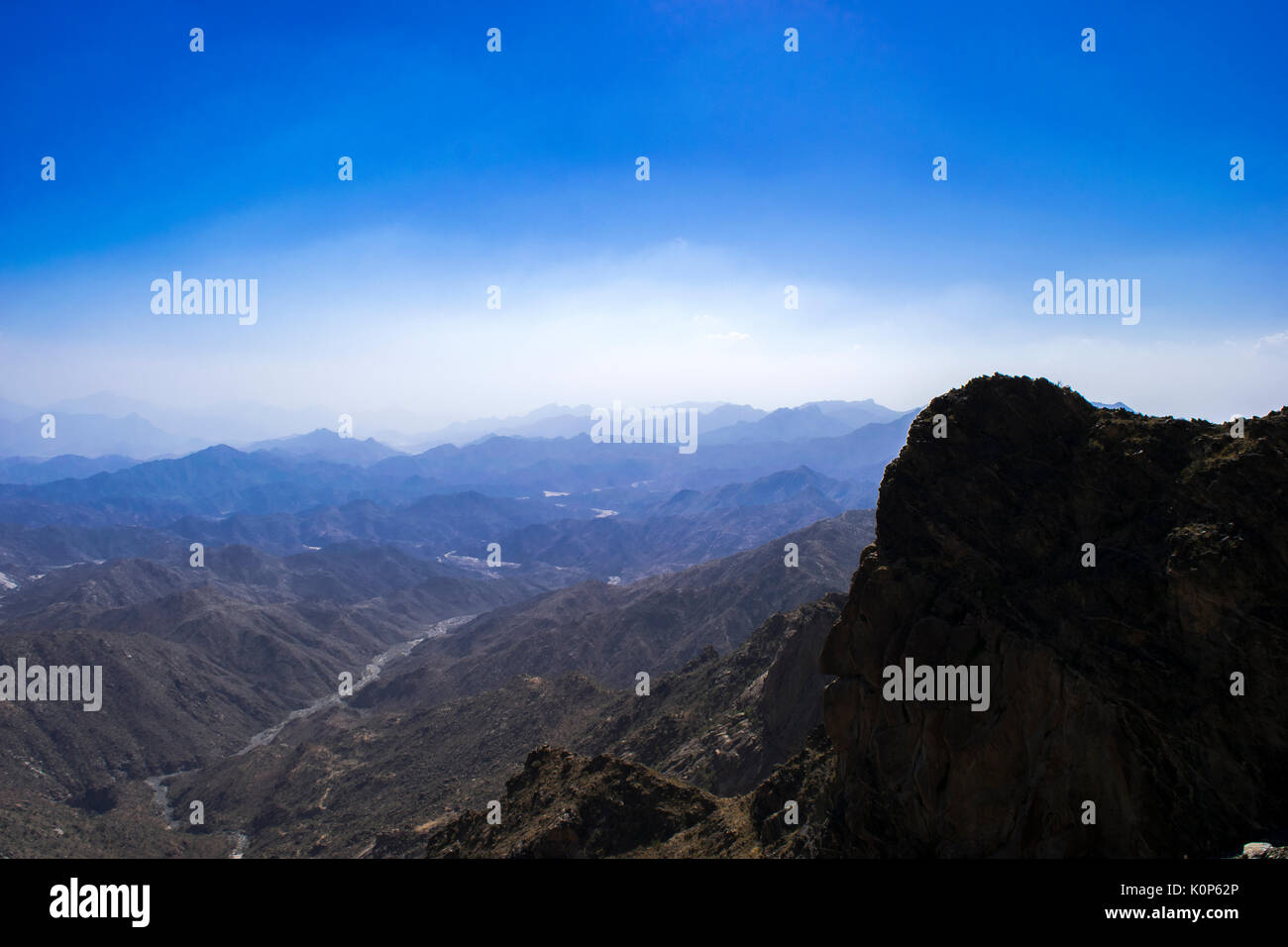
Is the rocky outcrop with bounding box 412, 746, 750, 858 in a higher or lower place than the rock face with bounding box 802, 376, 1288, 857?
lower

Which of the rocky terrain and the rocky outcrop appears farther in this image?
the rocky outcrop

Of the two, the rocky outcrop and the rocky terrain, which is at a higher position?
the rocky terrain

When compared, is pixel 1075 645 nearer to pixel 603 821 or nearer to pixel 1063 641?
pixel 1063 641

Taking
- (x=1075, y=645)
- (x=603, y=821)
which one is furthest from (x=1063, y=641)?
(x=603, y=821)

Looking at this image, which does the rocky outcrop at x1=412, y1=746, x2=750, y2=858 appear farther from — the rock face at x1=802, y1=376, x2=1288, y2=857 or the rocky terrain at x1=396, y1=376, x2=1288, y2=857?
the rock face at x1=802, y1=376, x2=1288, y2=857

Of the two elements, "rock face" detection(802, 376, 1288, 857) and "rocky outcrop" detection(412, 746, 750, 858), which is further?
"rocky outcrop" detection(412, 746, 750, 858)

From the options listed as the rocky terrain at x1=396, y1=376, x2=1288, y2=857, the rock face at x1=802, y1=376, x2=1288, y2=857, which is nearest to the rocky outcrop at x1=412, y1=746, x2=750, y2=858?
the rocky terrain at x1=396, y1=376, x2=1288, y2=857
